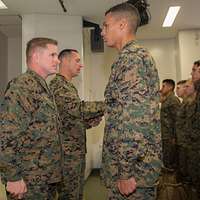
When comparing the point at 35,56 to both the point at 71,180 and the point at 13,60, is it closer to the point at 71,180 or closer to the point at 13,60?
the point at 71,180

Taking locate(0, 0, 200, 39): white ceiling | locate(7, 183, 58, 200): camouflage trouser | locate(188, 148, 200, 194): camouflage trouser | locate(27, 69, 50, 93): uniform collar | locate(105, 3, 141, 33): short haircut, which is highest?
locate(0, 0, 200, 39): white ceiling

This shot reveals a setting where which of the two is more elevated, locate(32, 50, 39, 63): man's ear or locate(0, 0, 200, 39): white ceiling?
locate(0, 0, 200, 39): white ceiling

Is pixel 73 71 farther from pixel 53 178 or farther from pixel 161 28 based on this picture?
pixel 161 28

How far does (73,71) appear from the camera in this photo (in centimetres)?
307

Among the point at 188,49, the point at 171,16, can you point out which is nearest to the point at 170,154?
the point at 188,49

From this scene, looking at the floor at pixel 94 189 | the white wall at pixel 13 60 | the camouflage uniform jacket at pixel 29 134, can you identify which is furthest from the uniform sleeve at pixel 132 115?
the white wall at pixel 13 60

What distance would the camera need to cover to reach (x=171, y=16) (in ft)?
16.6

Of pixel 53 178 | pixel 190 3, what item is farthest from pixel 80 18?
pixel 53 178

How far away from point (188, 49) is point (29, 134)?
191 inches

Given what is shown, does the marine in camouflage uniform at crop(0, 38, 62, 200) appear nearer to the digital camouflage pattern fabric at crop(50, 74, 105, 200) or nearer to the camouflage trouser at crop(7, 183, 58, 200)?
the camouflage trouser at crop(7, 183, 58, 200)

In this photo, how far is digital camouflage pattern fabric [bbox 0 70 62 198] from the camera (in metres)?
1.80

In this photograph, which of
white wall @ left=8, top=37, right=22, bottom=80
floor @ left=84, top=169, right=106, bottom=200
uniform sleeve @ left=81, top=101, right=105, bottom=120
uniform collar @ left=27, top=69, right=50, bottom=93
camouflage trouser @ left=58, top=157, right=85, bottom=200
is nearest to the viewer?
uniform collar @ left=27, top=69, right=50, bottom=93

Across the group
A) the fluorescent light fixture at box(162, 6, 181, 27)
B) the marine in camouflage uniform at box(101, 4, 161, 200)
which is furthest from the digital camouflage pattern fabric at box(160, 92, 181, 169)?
the marine in camouflage uniform at box(101, 4, 161, 200)

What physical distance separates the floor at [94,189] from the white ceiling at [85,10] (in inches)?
99.2
